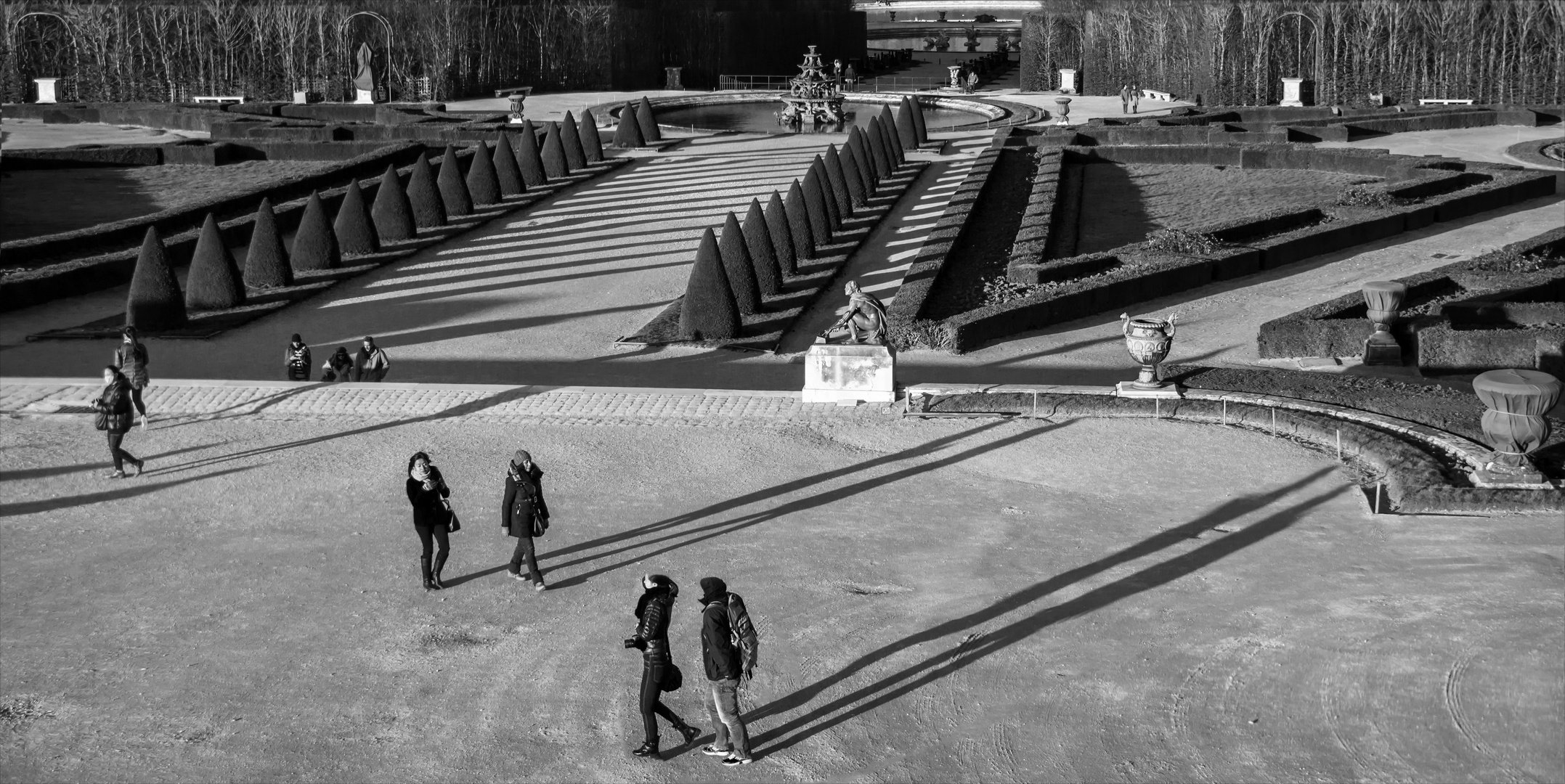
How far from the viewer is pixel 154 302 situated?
25766 millimetres

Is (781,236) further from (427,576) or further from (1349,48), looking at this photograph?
(1349,48)

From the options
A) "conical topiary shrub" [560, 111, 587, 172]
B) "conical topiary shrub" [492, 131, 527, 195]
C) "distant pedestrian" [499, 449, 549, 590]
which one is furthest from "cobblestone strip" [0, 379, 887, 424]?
"conical topiary shrub" [560, 111, 587, 172]

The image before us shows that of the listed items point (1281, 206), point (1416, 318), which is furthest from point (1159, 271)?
point (1281, 206)

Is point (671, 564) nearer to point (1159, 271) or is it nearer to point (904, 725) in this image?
point (904, 725)

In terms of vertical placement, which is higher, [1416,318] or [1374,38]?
[1374,38]

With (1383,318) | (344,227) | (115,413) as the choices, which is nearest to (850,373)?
(1383,318)

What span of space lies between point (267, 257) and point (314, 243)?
161 cm

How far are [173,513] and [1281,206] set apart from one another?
28.0 meters

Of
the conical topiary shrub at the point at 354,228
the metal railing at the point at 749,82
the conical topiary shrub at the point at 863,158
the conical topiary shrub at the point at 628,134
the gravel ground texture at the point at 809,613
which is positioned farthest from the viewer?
the metal railing at the point at 749,82

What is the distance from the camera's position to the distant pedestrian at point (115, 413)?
56.3ft

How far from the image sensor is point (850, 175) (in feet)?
126

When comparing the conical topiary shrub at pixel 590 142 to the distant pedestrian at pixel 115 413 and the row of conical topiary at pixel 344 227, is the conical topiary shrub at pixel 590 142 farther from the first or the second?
the distant pedestrian at pixel 115 413

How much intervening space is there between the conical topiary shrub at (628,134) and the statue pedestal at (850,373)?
31536mm

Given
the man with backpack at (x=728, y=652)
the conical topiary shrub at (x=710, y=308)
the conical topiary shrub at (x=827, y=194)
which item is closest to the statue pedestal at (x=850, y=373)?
the conical topiary shrub at (x=710, y=308)
